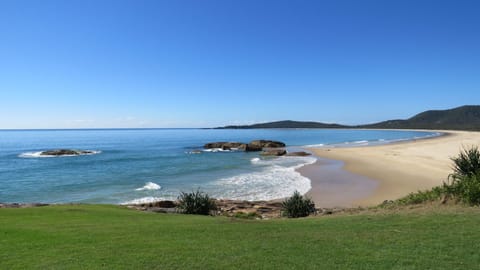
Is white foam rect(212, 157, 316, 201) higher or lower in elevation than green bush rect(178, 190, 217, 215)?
lower

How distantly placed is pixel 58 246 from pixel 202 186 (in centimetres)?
1880

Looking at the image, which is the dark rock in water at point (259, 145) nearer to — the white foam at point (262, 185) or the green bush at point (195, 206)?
the white foam at point (262, 185)

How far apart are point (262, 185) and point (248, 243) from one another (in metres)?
18.2

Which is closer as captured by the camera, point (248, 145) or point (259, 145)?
point (248, 145)

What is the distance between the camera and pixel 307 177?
2739 cm

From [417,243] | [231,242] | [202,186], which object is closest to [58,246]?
[231,242]

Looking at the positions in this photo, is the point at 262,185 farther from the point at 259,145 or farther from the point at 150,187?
the point at 259,145

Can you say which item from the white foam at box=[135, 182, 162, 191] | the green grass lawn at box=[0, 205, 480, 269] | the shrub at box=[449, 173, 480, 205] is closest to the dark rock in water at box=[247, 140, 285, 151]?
the white foam at box=[135, 182, 162, 191]

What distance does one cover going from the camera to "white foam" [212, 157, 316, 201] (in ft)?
68.4

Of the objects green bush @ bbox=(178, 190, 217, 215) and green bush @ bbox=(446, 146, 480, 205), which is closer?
green bush @ bbox=(446, 146, 480, 205)

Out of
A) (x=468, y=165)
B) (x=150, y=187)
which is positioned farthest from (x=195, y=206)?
(x=150, y=187)

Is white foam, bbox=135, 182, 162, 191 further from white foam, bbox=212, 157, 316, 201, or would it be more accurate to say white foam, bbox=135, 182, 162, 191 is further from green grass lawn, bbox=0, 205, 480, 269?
green grass lawn, bbox=0, 205, 480, 269

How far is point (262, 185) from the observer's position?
24.1 metres

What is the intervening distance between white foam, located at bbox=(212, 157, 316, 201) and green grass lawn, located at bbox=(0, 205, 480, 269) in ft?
41.2
